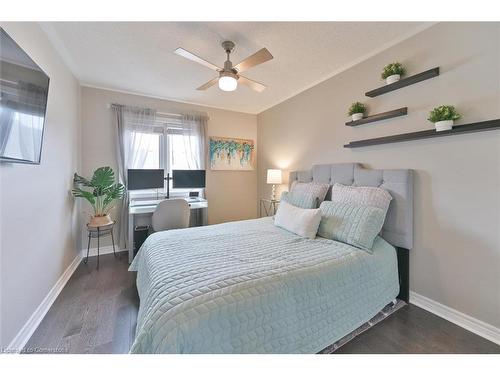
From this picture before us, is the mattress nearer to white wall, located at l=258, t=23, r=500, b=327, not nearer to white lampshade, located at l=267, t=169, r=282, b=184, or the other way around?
white wall, located at l=258, t=23, r=500, b=327

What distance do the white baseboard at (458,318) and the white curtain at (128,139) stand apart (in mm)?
3745

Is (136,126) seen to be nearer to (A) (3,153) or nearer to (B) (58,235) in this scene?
(B) (58,235)

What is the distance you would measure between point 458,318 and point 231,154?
11.8ft

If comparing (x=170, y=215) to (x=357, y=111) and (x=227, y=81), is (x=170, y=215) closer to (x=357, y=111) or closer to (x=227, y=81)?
(x=227, y=81)

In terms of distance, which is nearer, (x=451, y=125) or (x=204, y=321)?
(x=204, y=321)

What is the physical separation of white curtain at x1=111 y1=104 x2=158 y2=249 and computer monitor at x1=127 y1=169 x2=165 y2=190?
0.39 ft

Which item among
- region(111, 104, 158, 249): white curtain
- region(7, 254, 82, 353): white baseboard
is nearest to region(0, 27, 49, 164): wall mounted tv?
region(7, 254, 82, 353): white baseboard

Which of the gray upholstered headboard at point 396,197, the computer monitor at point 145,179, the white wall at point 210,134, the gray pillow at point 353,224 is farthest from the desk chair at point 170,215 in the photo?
the gray upholstered headboard at point 396,197

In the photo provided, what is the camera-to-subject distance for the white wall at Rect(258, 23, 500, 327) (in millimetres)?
1503

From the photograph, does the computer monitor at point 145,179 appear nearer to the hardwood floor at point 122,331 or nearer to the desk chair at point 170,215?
the desk chair at point 170,215

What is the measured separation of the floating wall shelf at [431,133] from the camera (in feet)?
4.80
